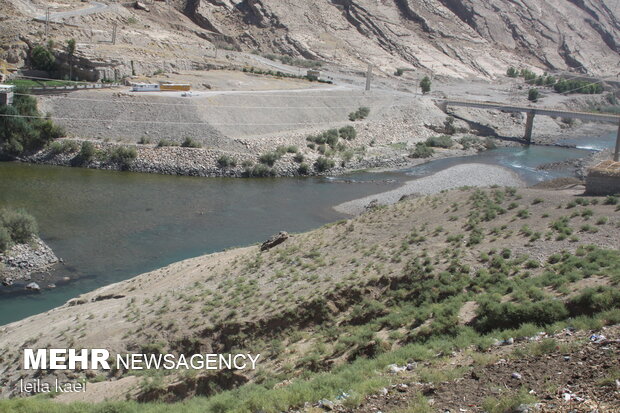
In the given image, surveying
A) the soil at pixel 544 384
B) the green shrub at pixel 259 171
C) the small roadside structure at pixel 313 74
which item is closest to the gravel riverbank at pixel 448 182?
the green shrub at pixel 259 171

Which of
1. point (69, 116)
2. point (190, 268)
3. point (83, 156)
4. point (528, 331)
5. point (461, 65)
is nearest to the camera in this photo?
point (528, 331)

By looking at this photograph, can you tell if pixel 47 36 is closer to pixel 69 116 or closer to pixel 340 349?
pixel 69 116

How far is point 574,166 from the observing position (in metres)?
56.9

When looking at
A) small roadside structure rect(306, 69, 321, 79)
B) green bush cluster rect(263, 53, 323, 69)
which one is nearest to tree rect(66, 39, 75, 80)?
small roadside structure rect(306, 69, 321, 79)

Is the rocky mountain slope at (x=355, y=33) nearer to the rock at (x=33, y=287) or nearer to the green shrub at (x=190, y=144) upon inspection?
the green shrub at (x=190, y=144)

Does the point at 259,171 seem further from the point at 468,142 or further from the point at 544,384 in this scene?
the point at 544,384

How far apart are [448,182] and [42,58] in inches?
1523

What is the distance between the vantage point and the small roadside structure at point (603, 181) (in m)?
23.7

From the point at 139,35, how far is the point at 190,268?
55992mm

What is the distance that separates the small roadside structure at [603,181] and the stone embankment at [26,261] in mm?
21547

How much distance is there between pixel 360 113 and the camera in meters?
67.9

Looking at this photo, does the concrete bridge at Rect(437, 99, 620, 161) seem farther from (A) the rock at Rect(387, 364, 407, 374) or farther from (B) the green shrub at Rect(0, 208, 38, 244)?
(A) the rock at Rect(387, 364, 407, 374)

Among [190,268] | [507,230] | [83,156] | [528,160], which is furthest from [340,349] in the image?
[528,160]

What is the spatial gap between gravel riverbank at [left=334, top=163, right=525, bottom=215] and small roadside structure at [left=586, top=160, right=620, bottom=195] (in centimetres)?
1801
